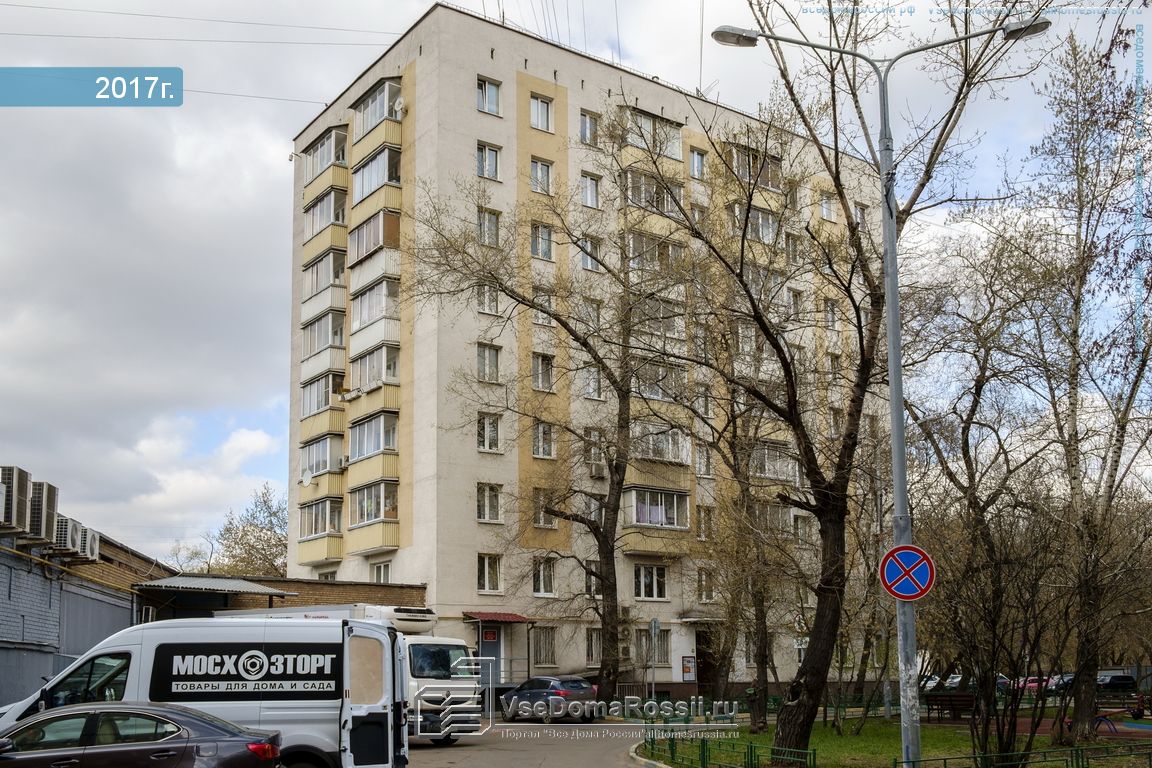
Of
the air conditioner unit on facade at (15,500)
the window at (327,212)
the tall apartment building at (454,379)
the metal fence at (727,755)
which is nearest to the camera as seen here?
the metal fence at (727,755)

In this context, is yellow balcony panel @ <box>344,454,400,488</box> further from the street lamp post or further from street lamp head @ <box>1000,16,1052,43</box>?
street lamp head @ <box>1000,16,1052,43</box>

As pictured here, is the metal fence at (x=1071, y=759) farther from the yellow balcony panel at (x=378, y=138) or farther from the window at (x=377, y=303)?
the yellow balcony panel at (x=378, y=138)

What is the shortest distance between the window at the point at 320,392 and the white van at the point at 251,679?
1324 inches

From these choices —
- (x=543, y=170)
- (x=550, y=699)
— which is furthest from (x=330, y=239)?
(x=550, y=699)

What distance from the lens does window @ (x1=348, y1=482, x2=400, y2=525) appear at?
143 feet

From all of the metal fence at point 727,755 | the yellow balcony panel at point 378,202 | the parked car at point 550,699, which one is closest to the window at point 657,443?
the parked car at point 550,699

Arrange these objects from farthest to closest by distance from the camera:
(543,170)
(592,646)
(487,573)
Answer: (543,170) → (592,646) → (487,573)

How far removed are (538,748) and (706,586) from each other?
9934 mm

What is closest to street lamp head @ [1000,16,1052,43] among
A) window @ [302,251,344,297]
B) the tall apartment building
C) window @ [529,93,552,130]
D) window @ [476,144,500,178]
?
the tall apartment building

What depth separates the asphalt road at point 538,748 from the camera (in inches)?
847

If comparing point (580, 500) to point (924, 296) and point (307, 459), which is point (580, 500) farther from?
point (924, 296)

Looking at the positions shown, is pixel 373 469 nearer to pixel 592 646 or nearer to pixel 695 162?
pixel 592 646

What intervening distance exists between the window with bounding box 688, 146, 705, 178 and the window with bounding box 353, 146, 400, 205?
13309mm

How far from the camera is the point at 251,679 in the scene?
14.2m
